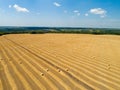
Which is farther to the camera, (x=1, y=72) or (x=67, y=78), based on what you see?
(x=1, y=72)

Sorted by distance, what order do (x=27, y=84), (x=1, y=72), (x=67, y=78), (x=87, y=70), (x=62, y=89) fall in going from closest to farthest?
(x=62, y=89) → (x=27, y=84) → (x=67, y=78) → (x=1, y=72) → (x=87, y=70)

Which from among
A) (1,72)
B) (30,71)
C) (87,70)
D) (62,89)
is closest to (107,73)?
(87,70)

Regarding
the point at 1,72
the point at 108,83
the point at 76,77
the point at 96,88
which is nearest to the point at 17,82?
the point at 1,72

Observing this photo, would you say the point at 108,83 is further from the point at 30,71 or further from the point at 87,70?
the point at 30,71

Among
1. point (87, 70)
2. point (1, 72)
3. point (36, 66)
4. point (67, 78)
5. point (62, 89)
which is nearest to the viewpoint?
point (62, 89)

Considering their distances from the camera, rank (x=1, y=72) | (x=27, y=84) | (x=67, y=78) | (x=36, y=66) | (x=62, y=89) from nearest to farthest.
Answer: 1. (x=62, y=89)
2. (x=27, y=84)
3. (x=67, y=78)
4. (x=1, y=72)
5. (x=36, y=66)

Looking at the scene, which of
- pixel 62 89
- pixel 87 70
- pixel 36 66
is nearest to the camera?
pixel 62 89

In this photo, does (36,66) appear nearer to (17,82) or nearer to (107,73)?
(17,82)

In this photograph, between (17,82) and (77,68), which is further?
(77,68)
